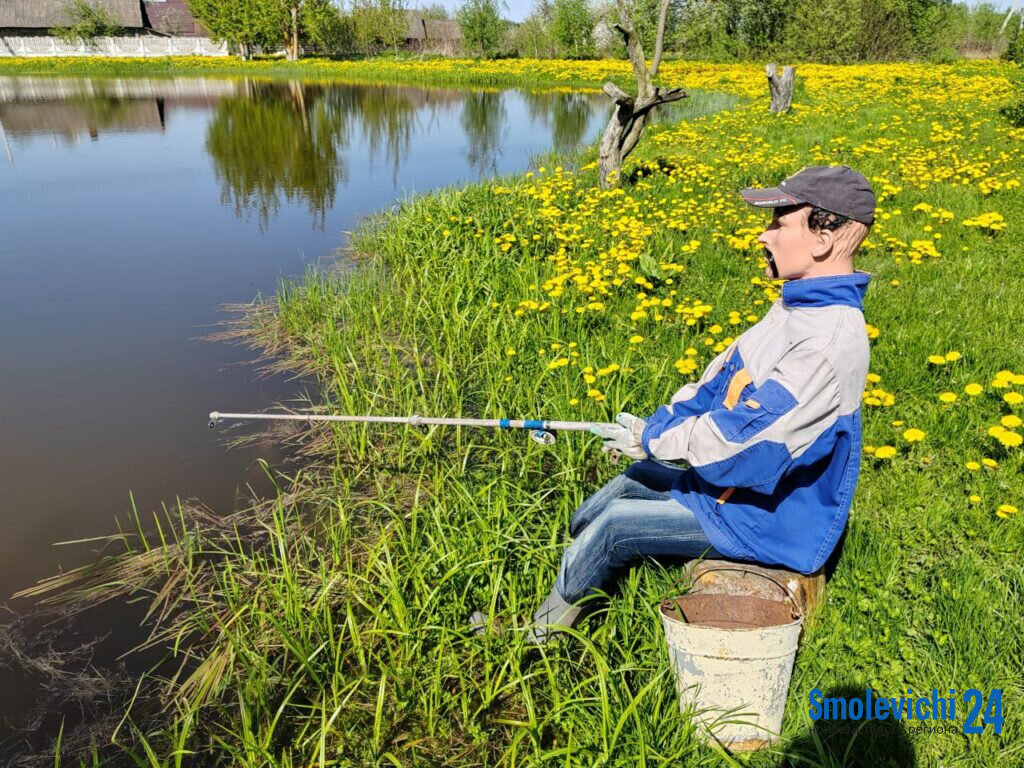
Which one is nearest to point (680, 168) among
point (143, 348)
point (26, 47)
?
point (143, 348)

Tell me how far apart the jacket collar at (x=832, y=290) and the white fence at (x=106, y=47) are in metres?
57.5

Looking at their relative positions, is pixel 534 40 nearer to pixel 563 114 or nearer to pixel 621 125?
pixel 563 114

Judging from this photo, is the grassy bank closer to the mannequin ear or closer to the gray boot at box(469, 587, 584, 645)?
the gray boot at box(469, 587, 584, 645)

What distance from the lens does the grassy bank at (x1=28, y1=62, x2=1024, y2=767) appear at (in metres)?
2.34

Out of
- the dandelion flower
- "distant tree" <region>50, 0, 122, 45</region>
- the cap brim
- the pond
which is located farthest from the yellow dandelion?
"distant tree" <region>50, 0, 122, 45</region>

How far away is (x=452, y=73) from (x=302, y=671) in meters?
33.4

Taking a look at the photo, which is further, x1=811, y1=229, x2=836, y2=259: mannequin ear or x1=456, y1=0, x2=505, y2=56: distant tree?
x1=456, y1=0, x2=505, y2=56: distant tree

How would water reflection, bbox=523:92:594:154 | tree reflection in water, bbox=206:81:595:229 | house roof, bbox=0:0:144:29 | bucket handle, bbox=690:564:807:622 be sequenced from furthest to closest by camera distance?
house roof, bbox=0:0:144:29 < water reflection, bbox=523:92:594:154 < tree reflection in water, bbox=206:81:595:229 < bucket handle, bbox=690:564:807:622

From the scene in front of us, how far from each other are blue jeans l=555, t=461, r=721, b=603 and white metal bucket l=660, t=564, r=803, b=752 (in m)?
0.18

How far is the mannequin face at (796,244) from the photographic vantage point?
200 centimetres

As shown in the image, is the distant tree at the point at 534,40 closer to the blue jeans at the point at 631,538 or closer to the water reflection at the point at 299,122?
the water reflection at the point at 299,122

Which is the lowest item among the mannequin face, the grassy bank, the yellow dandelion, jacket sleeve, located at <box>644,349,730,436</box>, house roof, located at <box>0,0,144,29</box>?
the grassy bank

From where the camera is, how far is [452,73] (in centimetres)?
3203

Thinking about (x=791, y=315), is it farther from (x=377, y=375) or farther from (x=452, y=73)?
(x=452, y=73)
